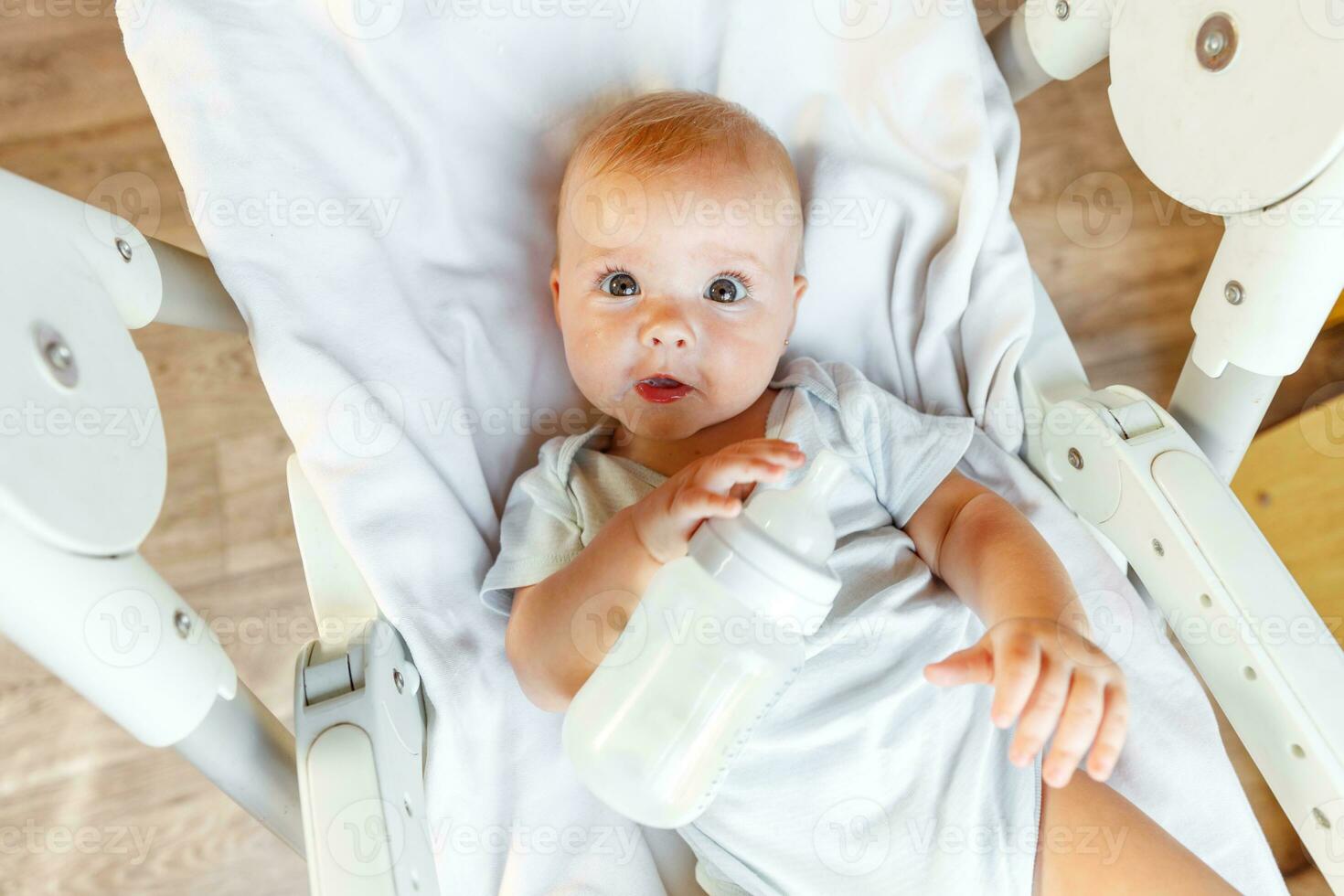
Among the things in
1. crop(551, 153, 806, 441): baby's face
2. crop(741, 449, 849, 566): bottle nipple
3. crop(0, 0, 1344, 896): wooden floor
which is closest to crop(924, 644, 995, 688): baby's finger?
crop(741, 449, 849, 566): bottle nipple

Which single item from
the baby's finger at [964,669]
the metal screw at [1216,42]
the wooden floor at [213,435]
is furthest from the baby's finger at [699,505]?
the wooden floor at [213,435]

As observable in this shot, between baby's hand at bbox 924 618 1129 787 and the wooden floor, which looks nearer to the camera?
baby's hand at bbox 924 618 1129 787

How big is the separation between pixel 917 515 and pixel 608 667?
334 mm

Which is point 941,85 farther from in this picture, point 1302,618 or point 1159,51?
point 1302,618

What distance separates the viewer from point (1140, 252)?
4.58 ft

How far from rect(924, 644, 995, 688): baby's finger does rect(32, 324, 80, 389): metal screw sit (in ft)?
1.59

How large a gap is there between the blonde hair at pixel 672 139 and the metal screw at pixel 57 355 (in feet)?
1.37

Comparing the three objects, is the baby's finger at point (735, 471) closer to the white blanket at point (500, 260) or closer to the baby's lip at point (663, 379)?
the baby's lip at point (663, 379)

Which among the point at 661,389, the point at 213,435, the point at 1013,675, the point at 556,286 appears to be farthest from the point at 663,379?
the point at 213,435

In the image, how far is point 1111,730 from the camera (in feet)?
1.92

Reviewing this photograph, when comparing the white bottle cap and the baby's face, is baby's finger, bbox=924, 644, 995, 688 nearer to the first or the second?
the white bottle cap

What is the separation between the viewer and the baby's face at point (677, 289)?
784 mm

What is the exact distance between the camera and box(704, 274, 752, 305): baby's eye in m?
0.81

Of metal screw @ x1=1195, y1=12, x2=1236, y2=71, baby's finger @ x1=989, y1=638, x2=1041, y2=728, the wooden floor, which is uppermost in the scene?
metal screw @ x1=1195, y1=12, x2=1236, y2=71
